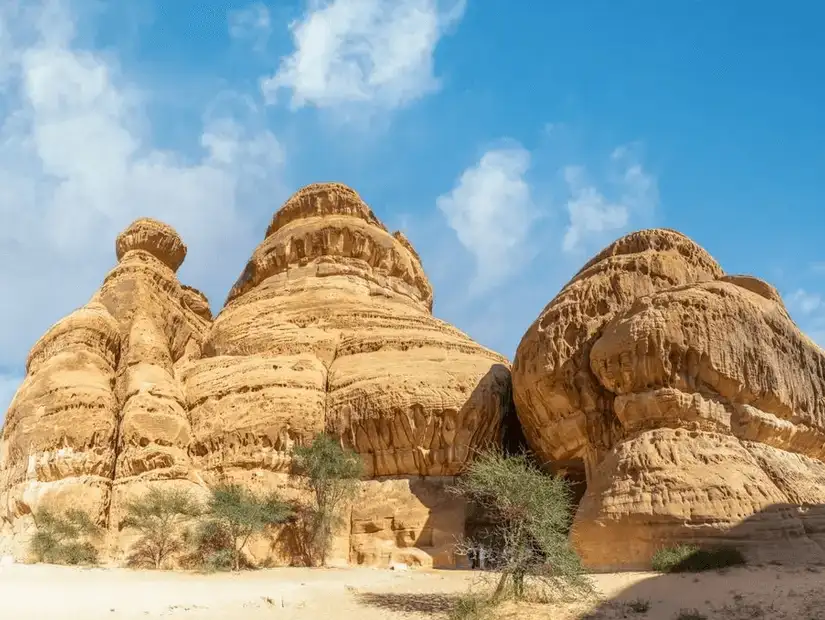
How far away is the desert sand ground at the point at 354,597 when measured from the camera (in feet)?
41.7

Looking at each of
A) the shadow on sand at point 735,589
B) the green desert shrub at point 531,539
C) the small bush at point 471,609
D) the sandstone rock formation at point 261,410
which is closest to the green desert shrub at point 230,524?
the sandstone rock formation at point 261,410

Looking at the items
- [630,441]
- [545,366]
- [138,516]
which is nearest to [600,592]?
[630,441]

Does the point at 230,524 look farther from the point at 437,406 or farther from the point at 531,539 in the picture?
the point at 531,539

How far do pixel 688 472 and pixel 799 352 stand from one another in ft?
21.6

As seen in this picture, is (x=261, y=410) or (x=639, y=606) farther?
(x=261, y=410)

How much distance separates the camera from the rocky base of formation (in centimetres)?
1920

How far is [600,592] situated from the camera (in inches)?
576

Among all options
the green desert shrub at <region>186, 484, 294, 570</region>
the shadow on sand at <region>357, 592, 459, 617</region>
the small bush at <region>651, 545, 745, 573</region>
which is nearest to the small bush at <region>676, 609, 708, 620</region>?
the small bush at <region>651, 545, 745, 573</region>

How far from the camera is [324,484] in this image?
23906 mm

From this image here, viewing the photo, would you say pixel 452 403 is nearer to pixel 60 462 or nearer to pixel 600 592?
pixel 600 592

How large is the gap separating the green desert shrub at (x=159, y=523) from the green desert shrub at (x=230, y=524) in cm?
55

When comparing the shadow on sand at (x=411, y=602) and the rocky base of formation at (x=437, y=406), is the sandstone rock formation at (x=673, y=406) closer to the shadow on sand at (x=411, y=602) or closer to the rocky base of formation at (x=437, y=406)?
the rocky base of formation at (x=437, y=406)


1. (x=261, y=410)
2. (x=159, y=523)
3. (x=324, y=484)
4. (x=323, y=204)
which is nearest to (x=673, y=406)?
(x=324, y=484)

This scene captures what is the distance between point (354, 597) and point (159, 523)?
1049cm
